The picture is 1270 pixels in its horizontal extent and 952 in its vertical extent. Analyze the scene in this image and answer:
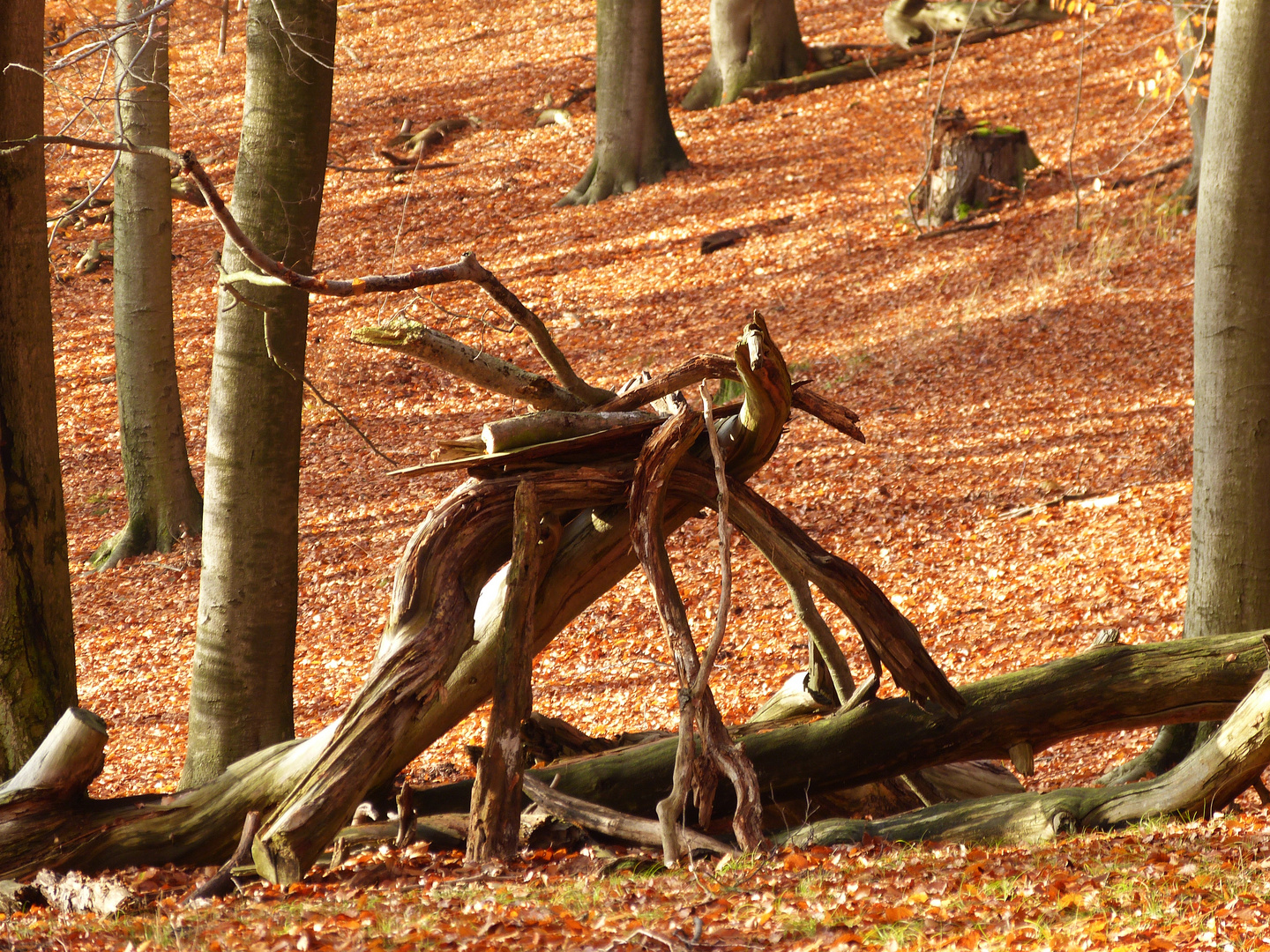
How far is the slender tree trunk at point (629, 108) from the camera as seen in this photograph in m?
17.1

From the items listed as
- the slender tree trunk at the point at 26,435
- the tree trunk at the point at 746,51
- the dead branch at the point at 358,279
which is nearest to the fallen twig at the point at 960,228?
the tree trunk at the point at 746,51

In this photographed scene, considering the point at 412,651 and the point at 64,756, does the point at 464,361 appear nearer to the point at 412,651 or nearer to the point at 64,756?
the point at 412,651

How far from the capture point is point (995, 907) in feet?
12.1

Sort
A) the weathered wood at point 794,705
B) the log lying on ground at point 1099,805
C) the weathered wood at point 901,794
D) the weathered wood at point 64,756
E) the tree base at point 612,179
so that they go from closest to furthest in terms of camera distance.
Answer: the log lying on ground at point 1099,805 → the weathered wood at point 64,756 → the weathered wood at point 901,794 → the weathered wood at point 794,705 → the tree base at point 612,179

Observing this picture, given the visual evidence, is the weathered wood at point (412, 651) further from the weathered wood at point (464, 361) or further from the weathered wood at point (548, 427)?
the weathered wood at point (464, 361)

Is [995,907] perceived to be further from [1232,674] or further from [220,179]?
[220,179]

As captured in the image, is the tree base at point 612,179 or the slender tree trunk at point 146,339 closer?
the slender tree trunk at point 146,339

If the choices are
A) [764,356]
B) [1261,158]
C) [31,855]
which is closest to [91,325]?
[31,855]

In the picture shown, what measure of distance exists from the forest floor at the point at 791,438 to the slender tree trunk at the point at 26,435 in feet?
→ 4.30

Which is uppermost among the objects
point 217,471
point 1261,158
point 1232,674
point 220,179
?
point 220,179

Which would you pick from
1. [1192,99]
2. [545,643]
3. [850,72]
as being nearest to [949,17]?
[850,72]

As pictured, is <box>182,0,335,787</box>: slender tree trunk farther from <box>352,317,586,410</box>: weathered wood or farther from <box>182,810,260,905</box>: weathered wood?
<box>352,317,586,410</box>: weathered wood

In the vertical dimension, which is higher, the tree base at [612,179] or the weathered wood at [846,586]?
the tree base at [612,179]

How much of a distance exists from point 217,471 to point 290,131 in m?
1.82
